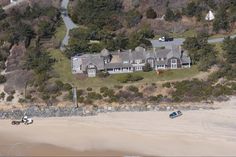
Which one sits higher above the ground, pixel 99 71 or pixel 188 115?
pixel 99 71

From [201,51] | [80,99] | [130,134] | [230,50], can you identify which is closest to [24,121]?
[80,99]

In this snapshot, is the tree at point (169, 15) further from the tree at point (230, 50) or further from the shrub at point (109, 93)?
the shrub at point (109, 93)

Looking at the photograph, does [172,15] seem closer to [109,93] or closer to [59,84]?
[109,93]

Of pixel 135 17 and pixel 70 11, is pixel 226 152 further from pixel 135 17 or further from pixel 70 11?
pixel 70 11

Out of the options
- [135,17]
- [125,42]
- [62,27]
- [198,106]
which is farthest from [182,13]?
[198,106]

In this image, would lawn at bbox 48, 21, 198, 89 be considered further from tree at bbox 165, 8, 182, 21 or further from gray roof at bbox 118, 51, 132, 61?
tree at bbox 165, 8, 182, 21

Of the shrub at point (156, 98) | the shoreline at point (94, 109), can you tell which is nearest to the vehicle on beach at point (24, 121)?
the shoreline at point (94, 109)
